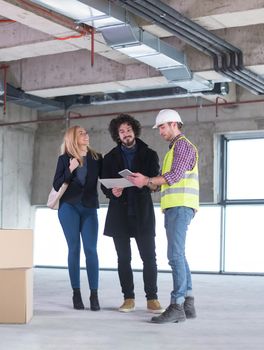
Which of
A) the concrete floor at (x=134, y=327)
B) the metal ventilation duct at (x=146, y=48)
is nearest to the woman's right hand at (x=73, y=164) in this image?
the concrete floor at (x=134, y=327)

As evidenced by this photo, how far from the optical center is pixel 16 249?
3889 mm

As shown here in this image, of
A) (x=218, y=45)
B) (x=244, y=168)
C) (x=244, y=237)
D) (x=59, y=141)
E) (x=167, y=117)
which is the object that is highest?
(x=218, y=45)

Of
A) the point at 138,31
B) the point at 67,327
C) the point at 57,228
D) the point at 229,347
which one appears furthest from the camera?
the point at 57,228

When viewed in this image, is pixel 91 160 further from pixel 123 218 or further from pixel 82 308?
pixel 82 308

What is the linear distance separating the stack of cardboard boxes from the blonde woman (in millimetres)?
672

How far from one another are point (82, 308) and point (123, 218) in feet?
2.31

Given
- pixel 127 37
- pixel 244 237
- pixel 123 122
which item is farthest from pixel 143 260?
pixel 244 237

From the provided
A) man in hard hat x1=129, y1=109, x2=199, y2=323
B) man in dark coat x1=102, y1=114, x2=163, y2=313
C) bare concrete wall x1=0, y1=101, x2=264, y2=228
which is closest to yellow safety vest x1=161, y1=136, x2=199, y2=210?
man in hard hat x1=129, y1=109, x2=199, y2=323

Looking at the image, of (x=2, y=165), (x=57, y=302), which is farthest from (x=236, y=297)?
(x=2, y=165)

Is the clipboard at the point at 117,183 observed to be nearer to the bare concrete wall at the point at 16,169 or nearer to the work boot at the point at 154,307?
the work boot at the point at 154,307

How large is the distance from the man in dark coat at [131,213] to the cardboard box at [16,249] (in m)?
0.73

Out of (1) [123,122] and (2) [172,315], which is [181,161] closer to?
(1) [123,122]

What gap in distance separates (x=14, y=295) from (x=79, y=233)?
83 cm

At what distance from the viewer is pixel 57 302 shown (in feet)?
16.6
